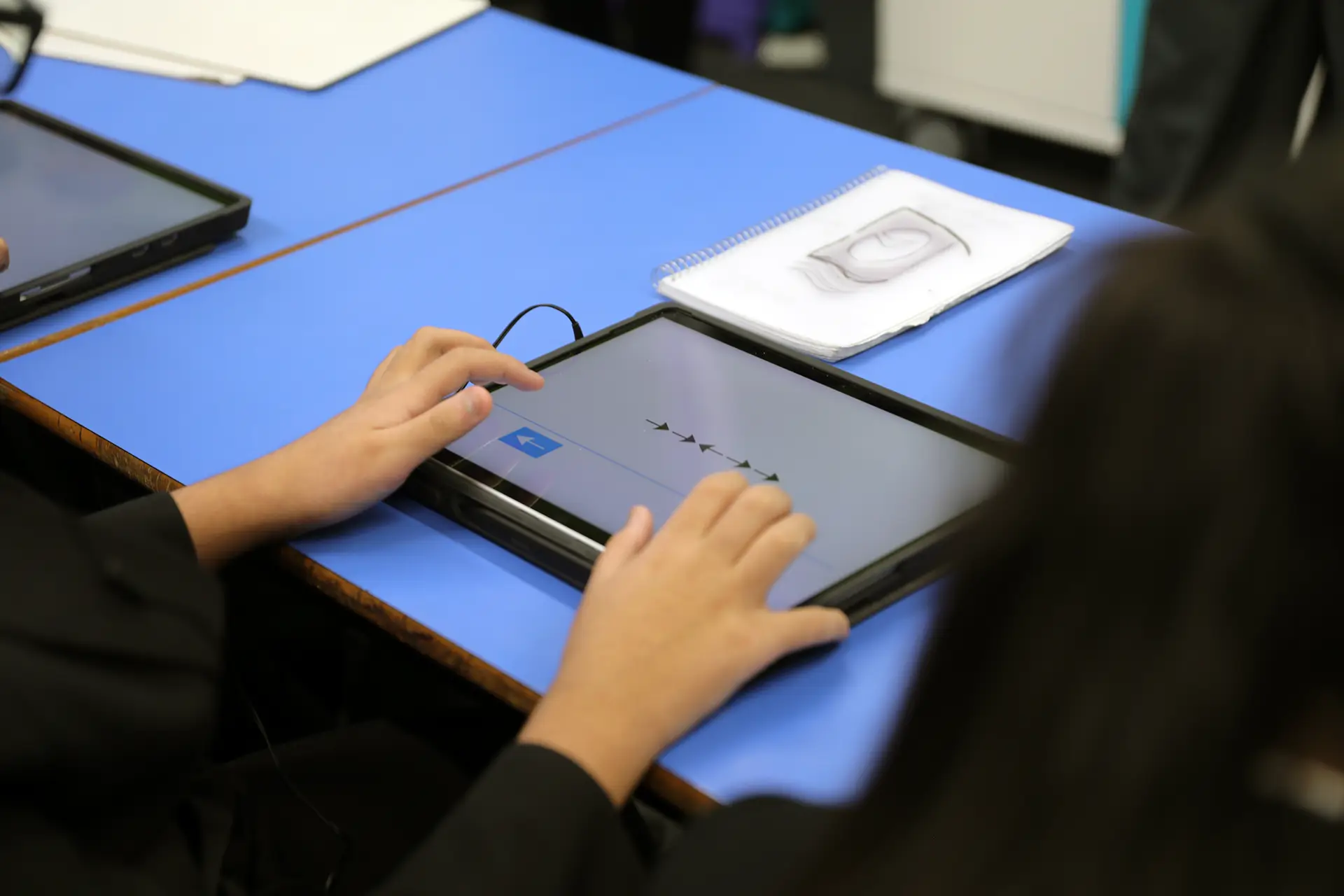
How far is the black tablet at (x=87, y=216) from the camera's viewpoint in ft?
3.55

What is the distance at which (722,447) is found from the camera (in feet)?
2.73

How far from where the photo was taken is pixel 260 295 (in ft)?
3.61

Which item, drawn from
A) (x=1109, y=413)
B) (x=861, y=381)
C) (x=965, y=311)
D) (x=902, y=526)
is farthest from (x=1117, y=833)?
(x=965, y=311)

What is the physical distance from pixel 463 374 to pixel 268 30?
945mm

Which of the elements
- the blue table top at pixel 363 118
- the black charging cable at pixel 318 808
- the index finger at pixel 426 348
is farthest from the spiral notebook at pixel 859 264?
the blue table top at pixel 363 118

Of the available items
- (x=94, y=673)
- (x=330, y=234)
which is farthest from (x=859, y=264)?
(x=94, y=673)

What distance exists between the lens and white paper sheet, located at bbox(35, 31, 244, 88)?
1511mm

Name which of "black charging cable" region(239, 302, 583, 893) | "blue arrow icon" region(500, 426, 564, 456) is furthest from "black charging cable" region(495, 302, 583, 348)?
"blue arrow icon" region(500, 426, 564, 456)

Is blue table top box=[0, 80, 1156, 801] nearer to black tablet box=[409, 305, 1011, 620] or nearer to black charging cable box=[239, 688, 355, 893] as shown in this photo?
black tablet box=[409, 305, 1011, 620]

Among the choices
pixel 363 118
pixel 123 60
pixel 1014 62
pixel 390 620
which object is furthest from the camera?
pixel 1014 62

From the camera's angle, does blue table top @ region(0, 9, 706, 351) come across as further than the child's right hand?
Yes

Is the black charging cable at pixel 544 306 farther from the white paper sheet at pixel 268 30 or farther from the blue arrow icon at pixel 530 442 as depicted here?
the white paper sheet at pixel 268 30

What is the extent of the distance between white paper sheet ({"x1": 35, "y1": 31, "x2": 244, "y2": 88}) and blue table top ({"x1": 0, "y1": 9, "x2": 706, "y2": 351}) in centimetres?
2

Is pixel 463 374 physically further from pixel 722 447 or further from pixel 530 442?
pixel 722 447
